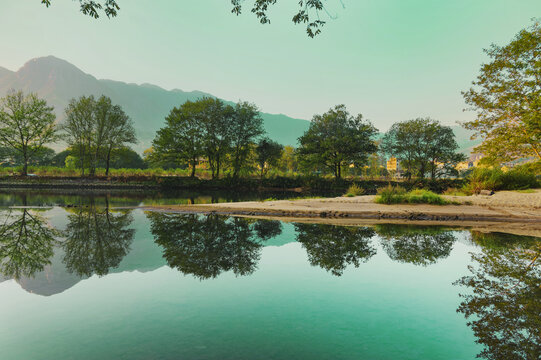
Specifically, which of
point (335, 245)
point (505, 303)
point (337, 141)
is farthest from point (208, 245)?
point (337, 141)

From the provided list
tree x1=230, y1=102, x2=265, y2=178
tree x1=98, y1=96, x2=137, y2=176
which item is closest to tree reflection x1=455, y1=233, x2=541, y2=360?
tree x1=230, y1=102, x2=265, y2=178

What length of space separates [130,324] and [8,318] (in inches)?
78.3

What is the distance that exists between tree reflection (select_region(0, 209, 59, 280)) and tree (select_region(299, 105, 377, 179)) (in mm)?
39653

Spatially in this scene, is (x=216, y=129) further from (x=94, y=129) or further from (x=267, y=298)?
(x=267, y=298)

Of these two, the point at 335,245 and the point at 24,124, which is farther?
the point at 24,124

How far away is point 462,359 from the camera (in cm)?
336

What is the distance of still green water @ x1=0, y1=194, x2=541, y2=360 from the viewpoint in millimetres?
3562

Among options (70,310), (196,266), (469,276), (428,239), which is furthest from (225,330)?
(428,239)

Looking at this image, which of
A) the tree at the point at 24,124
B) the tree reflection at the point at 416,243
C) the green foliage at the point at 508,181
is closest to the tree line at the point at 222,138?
the tree at the point at 24,124

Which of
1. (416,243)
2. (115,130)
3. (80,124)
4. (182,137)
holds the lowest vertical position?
(416,243)

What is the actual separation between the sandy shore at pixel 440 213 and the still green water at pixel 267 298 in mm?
4171

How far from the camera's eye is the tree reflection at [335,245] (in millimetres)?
7379

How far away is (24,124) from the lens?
54375mm

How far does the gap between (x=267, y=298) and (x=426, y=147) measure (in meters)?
60.2
